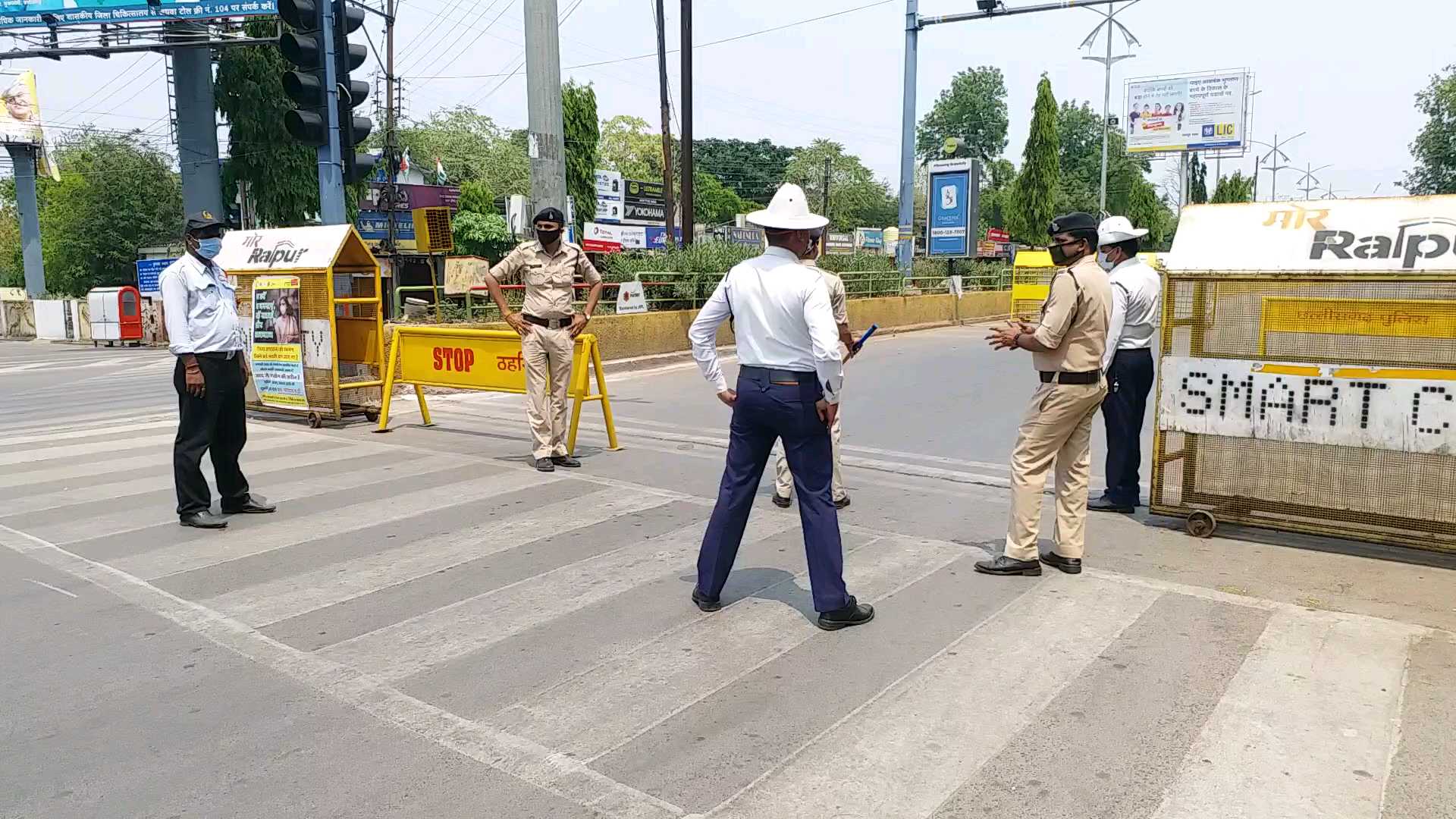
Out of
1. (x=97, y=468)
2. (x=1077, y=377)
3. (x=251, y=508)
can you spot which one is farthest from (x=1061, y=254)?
(x=97, y=468)

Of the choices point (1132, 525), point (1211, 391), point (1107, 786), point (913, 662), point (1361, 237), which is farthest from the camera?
point (1132, 525)

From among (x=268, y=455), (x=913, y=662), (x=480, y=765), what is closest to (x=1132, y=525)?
(x=913, y=662)

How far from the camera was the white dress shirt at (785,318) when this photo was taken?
14.8ft

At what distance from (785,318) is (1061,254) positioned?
1.84m

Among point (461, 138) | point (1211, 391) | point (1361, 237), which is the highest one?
point (461, 138)

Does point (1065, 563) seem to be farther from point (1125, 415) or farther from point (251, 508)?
point (251, 508)

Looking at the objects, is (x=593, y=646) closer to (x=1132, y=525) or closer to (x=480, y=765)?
(x=480, y=765)

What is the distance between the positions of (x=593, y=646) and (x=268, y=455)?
578cm

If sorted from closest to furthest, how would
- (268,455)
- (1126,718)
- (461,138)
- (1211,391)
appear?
(1126,718) → (1211,391) → (268,455) → (461,138)

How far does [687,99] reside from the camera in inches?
1083

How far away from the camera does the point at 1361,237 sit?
19.0 ft

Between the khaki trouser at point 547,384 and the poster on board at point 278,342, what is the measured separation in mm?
3497

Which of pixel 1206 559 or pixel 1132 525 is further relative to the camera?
pixel 1132 525

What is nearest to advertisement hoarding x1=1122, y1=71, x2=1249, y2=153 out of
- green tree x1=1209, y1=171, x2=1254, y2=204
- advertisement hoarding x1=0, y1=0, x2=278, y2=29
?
green tree x1=1209, y1=171, x2=1254, y2=204
